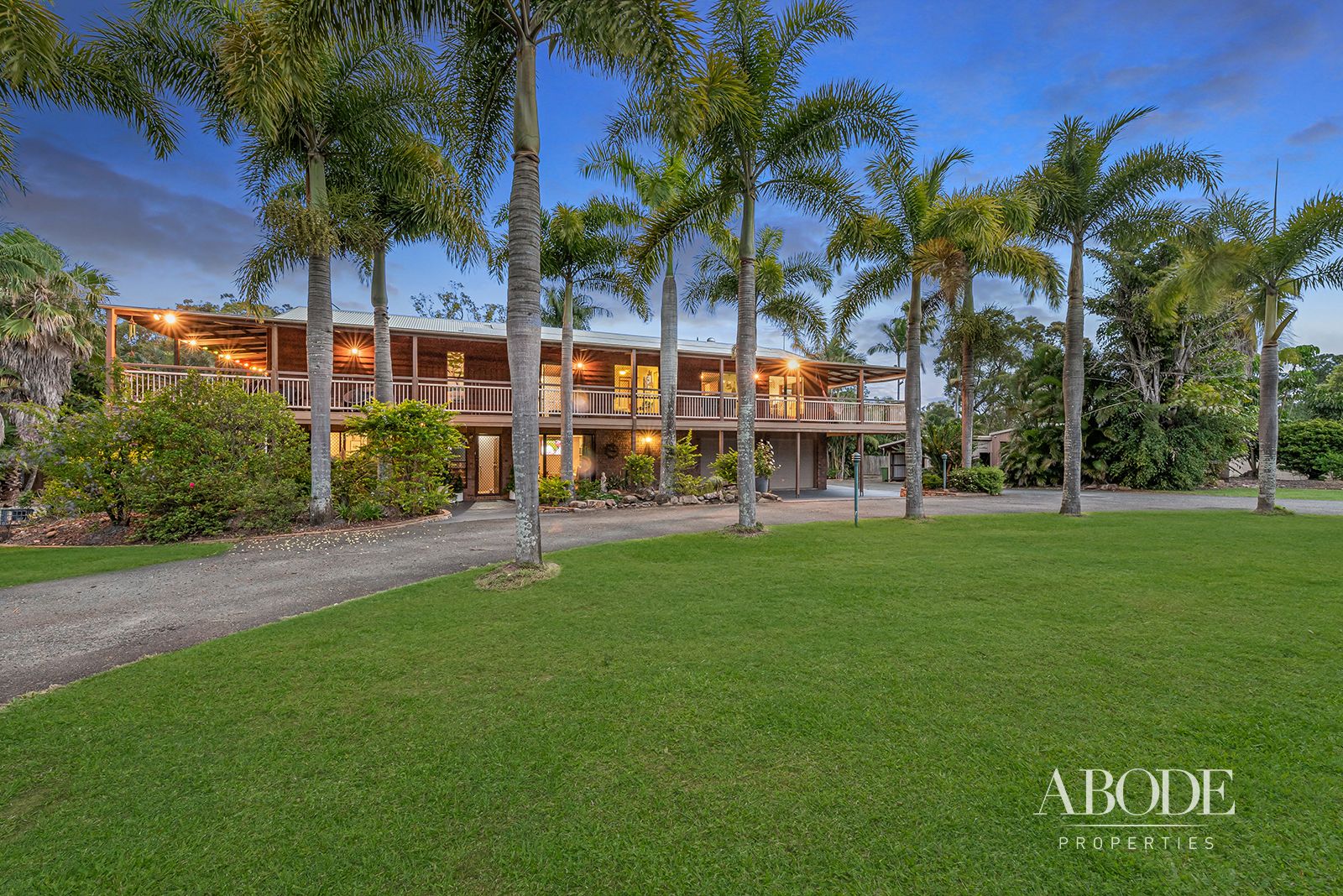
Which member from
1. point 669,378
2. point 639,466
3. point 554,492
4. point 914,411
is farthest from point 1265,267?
point 554,492

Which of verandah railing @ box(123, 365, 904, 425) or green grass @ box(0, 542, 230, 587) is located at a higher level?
verandah railing @ box(123, 365, 904, 425)

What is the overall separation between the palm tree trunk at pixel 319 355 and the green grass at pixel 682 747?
692cm

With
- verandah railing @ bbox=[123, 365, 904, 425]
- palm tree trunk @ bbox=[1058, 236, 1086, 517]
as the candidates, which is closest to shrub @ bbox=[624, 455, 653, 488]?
verandah railing @ bbox=[123, 365, 904, 425]

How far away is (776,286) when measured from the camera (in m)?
18.8

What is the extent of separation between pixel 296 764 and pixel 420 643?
174 centimetres

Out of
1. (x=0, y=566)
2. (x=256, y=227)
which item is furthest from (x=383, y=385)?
(x=0, y=566)

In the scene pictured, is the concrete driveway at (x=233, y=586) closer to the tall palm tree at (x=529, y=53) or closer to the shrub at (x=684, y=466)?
the tall palm tree at (x=529, y=53)

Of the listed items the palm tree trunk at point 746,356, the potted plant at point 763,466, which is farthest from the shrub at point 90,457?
the potted plant at point 763,466

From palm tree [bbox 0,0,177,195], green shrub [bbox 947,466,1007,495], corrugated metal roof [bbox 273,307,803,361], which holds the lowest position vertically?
green shrub [bbox 947,466,1007,495]

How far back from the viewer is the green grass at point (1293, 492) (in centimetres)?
1988

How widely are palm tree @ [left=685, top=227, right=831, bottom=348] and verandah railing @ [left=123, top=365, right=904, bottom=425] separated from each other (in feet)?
9.13

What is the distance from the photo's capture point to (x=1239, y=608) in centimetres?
512

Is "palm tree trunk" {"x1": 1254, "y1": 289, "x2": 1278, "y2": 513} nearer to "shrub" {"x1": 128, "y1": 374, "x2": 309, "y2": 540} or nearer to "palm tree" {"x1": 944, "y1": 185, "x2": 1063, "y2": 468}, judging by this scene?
"palm tree" {"x1": 944, "y1": 185, "x2": 1063, "y2": 468}

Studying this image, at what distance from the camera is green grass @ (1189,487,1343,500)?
19.9m
